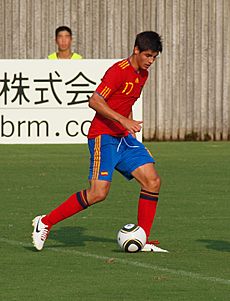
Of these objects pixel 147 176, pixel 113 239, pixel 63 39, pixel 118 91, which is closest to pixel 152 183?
pixel 147 176

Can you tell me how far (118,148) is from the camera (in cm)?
1165

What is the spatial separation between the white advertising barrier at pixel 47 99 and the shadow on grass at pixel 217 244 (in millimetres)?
10557

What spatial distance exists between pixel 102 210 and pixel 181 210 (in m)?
0.84

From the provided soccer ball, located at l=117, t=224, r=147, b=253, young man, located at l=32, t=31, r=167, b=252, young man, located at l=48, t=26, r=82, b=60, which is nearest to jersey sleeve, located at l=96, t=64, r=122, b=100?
young man, located at l=32, t=31, r=167, b=252

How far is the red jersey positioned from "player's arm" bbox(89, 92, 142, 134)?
71 mm

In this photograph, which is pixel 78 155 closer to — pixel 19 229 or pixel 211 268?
pixel 19 229

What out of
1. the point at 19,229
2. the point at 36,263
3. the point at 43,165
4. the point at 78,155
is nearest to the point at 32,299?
the point at 36,263

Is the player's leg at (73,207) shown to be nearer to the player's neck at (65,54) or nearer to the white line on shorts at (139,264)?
the white line on shorts at (139,264)

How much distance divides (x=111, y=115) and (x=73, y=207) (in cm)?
87

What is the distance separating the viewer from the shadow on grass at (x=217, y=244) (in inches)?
454

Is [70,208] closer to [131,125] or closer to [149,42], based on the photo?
[131,125]

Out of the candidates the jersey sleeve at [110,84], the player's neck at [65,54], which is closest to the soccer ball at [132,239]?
the jersey sleeve at [110,84]

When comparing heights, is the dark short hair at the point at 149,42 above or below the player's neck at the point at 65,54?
above

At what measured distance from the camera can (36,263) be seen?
35.1ft
